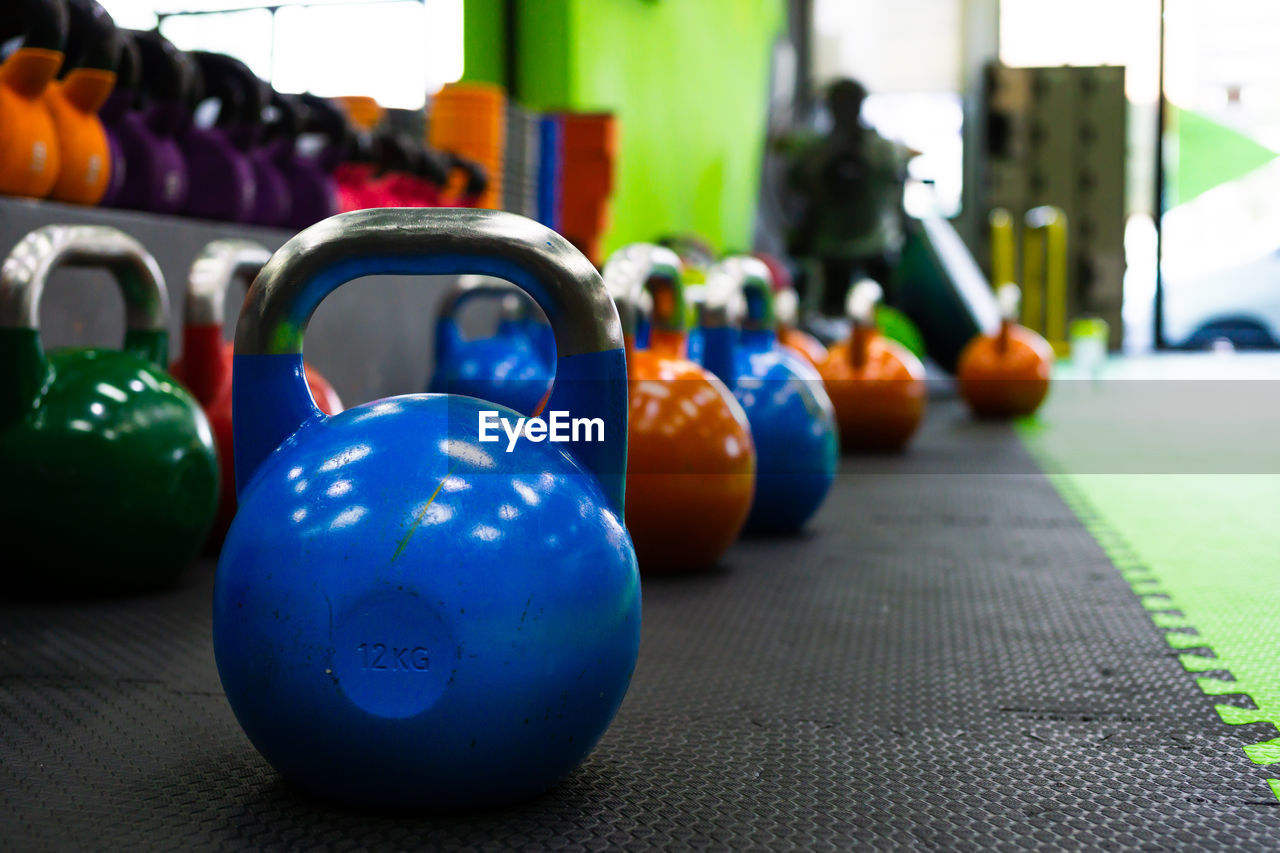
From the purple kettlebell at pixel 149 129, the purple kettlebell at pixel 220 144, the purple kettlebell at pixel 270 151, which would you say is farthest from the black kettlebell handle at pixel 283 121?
the purple kettlebell at pixel 149 129

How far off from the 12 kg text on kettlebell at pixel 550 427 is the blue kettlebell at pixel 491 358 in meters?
1.92

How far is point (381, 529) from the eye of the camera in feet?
4.06

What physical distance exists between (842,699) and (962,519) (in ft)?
5.75

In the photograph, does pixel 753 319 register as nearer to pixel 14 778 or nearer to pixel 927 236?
pixel 14 778

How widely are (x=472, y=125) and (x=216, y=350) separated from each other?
2863 mm

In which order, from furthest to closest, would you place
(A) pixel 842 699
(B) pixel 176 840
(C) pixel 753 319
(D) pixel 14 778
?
(C) pixel 753 319 → (A) pixel 842 699 → (D) pixel 14 778 → (B) pixel 176 840

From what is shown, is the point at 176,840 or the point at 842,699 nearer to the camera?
the point at 176,840

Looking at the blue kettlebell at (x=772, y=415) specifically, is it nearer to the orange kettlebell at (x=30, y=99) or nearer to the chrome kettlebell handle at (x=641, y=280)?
the chrome kettlebell handle at (x=641, y=280)

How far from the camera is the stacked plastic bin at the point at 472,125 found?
5301 millimetres

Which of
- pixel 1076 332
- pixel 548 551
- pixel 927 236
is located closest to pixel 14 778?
pixel 548 551

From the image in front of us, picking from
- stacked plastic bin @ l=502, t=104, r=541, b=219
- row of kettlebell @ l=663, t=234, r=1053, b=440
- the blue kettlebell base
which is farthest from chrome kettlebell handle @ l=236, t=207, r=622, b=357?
stacked plastic bin @ l=502, t=104, r=541, b=219

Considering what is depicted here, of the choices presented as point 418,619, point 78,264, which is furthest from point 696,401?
point 418,619

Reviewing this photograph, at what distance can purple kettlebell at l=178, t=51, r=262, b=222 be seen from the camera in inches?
136

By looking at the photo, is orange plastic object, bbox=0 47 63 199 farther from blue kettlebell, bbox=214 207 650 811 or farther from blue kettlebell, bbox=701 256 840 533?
blue kettlebell, bbox=214 207 650 811
